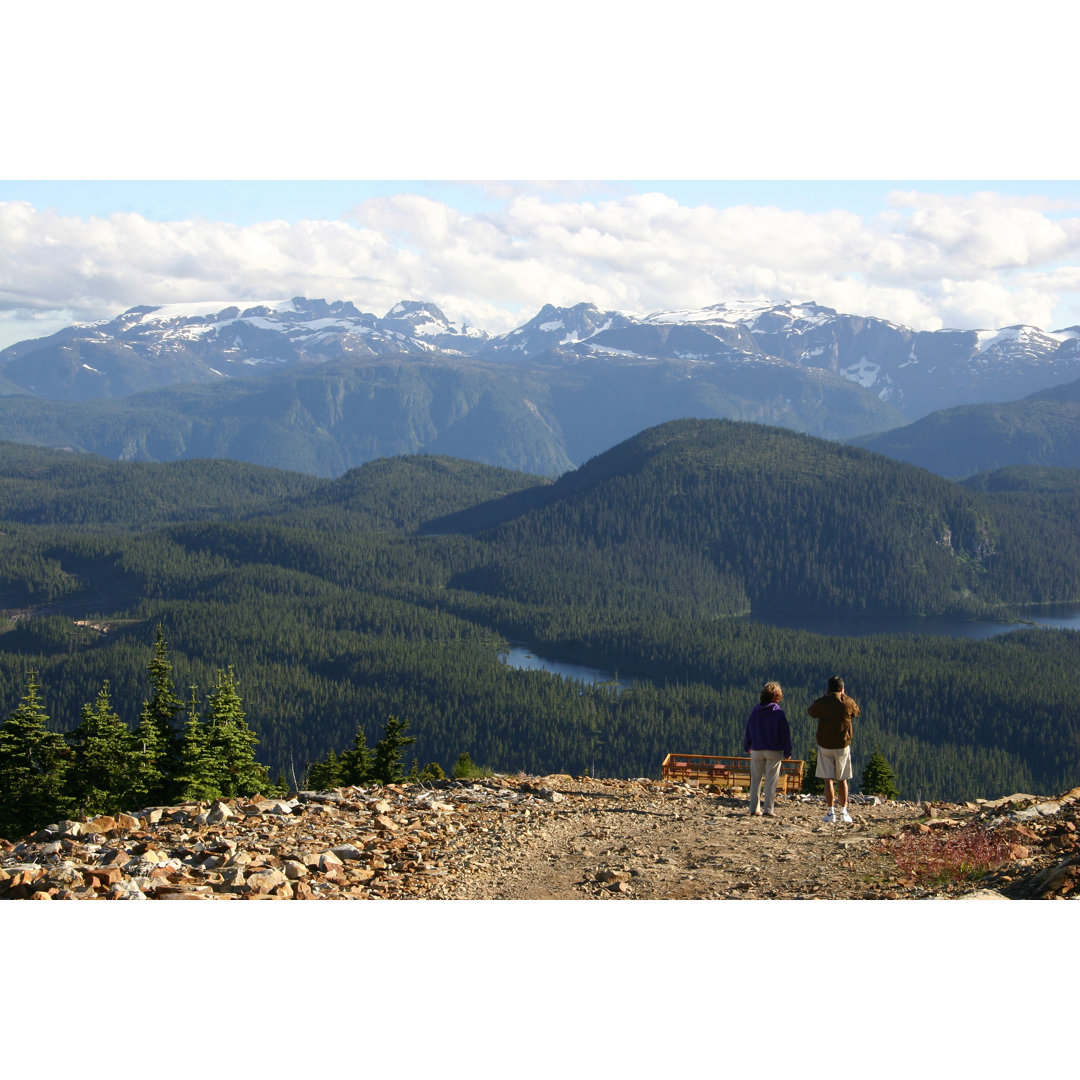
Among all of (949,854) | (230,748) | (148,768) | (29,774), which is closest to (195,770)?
(148,768)

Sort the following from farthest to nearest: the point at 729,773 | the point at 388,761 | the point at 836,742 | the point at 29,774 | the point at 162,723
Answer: the point at 388,761
the point at 162,723
the point at 29,774
the point at 729,773
the point at 836,742

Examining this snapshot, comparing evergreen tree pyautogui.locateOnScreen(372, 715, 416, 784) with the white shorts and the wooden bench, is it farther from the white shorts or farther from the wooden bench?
the white shorts

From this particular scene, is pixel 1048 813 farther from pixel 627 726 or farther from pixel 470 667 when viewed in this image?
pixel 470 667

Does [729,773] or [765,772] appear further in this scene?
[729,773]

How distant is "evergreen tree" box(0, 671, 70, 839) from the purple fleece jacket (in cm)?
2171

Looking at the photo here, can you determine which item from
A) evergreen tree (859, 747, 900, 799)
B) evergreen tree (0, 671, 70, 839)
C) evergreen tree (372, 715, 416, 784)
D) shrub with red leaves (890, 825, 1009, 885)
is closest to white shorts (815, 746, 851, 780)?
shrub with red leaves (890, 825, 1009, 885)

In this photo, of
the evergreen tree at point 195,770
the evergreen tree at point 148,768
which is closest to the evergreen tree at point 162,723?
the evergreen tree at point 148,768

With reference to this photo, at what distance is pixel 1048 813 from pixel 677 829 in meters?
6.44

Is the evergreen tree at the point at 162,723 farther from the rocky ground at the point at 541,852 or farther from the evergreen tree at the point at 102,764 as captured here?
the rocky ground at the point at 541,852

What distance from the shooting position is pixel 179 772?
32.2m

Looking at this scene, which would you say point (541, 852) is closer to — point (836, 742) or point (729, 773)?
point (836, 742)

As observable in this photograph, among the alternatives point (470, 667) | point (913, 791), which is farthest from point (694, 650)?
point (913, 791)

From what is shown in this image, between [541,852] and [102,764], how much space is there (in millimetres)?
21482

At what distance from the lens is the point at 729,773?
27891mm
